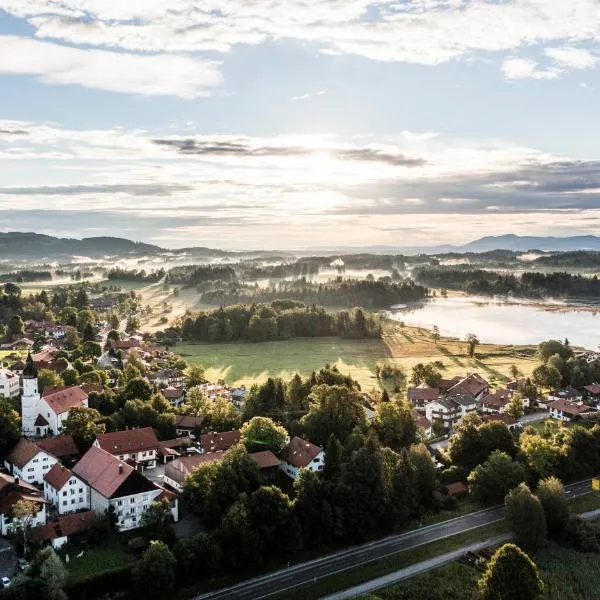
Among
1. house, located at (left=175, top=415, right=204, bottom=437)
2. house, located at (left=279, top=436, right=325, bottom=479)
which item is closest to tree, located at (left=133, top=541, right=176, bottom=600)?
house, located at (left=279, top=436, right=325, bottom=479)

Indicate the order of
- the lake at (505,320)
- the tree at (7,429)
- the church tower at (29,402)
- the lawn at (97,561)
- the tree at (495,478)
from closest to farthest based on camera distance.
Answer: the lawn at (97,561) < the tree at (495,478) < the tree at (7,429) < the church tower at (29,402) < the lake at (505,320)

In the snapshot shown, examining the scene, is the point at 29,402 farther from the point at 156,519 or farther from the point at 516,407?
the point at 516,407

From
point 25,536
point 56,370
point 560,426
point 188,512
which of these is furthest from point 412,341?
point 25,536

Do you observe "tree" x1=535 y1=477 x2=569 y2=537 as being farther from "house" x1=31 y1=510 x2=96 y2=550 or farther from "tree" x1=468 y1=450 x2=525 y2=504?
"house" x1=31 y1=510 x2=96 y2=550

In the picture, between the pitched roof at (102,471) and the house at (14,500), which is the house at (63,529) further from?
the pitched roof at (102,471)

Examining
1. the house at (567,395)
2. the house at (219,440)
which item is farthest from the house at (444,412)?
the house at (219,440)

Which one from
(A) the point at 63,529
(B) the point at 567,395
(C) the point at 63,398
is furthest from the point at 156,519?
(B) the point at 567,395
